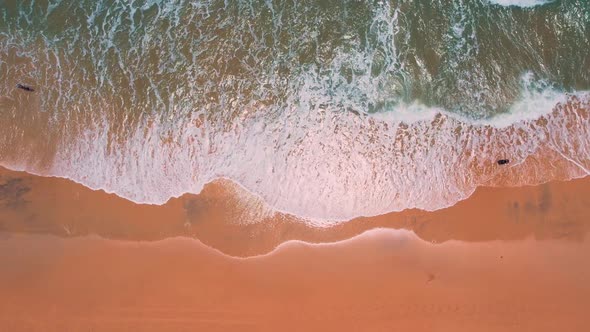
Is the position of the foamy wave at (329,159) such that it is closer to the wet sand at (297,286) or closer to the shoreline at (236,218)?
the shoreline at (236,218)

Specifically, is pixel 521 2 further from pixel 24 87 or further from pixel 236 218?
pixel 24 87

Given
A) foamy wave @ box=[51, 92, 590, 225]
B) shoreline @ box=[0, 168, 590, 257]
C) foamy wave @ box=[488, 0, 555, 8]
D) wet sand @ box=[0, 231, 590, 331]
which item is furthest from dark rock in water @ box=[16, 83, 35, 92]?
foamy wave @ box=[488, 0, 555, 8]

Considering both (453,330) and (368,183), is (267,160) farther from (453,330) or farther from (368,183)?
(453,330)

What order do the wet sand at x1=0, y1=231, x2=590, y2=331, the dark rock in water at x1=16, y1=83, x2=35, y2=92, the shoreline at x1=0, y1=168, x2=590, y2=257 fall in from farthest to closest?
the dark rock in water at x1=16, y1=83, x2=35, y2=92 < the shoreline at x1=0, y1=168, x2=590, y2=257 < the wet sand at x1=0, y1=231, x2=590, y2=331

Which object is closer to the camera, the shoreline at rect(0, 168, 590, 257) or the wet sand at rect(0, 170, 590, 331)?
the wet sand at rect(0, 170, 590, 331)

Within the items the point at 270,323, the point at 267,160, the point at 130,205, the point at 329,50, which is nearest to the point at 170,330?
the point at 270,323

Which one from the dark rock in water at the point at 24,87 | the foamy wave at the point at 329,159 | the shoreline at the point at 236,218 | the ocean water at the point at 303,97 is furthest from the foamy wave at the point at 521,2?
the dark rock in water at the point at 24,87

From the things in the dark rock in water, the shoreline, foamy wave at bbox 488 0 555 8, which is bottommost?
the shoreline

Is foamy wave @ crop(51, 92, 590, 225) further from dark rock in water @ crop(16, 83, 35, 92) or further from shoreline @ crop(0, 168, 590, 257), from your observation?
dark rock in water @ crop(16, 83, 35, 92)

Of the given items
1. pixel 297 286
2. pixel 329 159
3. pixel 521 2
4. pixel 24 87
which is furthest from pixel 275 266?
pixel 521 2
